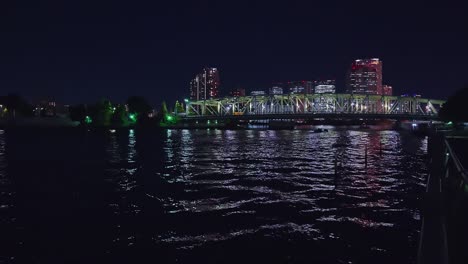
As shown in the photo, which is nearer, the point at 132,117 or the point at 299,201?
the point at 299,201

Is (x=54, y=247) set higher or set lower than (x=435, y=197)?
lower

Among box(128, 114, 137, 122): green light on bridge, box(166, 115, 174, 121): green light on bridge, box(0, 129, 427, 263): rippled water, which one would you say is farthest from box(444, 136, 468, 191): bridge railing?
box(166, 115, 174, 121): green light on bridge

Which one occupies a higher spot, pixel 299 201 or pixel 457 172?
pixel 457 172

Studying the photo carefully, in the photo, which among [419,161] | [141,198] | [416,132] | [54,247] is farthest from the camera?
[416,132]

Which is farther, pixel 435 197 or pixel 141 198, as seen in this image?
pixel 141 198

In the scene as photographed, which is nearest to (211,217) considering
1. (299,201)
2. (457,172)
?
(299,201)

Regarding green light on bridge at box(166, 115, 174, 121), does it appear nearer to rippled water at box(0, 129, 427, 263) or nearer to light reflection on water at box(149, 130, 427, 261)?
light reflection on water at box(149, 130, 427, 261)

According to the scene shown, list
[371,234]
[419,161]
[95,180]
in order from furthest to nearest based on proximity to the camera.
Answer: [419,161], [95,180], [371,234]

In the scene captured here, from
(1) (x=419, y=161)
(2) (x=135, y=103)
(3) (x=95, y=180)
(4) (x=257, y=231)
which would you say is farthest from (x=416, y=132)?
(2) (x=135, y=103)

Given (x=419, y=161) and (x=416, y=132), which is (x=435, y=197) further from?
(x=416, y=132)

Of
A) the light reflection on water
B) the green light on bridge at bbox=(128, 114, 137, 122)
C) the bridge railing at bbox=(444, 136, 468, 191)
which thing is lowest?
the light reflection on water

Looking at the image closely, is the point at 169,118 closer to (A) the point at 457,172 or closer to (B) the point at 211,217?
(B) the point at 211,217

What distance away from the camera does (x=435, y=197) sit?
12492 millimetres

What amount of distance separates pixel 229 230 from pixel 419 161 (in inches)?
1261
